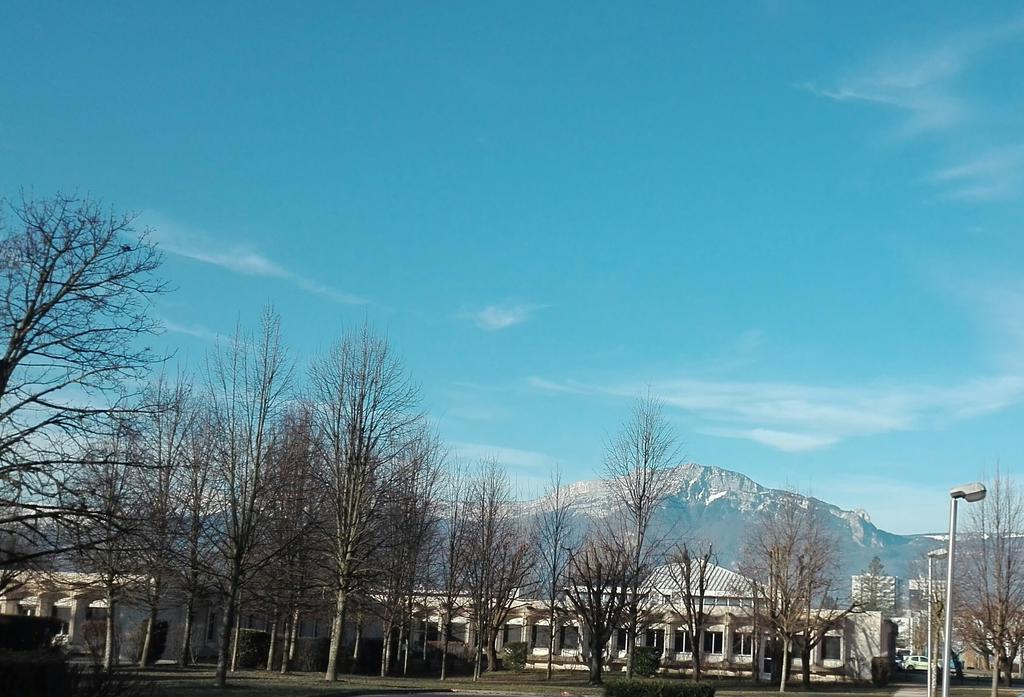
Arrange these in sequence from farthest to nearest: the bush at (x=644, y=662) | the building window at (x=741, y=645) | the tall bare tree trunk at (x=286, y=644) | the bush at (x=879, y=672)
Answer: the building window at (x=741, y=645)
the bush at (x=879, y=672)
the bush at (x=644, y=662)
the tall bare tree trunk at (x=286, y=644)

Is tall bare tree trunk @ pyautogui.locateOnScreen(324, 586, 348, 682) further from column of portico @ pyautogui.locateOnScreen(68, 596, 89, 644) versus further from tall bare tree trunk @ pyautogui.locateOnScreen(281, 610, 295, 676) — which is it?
column of portico @ pyautogui.locateOnScreen(68, 596, 89, 644)

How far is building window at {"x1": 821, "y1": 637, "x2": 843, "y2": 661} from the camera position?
236 ft

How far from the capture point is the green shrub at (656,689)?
29.7 m

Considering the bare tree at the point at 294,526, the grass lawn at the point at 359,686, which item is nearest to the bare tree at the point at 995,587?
the grass lawn at the point at 359,686

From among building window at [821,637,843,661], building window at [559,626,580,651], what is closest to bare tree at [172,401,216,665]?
building window at [559,626,580,651]

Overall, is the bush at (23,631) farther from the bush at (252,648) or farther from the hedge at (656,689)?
the hedge at (656,689)

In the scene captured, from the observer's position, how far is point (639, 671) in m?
59.0

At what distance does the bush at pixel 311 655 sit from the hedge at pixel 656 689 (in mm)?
26420

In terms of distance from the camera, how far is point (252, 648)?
54.0 metres

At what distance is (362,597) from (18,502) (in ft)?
99.4

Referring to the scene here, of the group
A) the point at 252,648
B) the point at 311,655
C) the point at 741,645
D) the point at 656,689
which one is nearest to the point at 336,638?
the point at 311,655

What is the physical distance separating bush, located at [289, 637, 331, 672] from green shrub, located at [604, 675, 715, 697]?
86.7 ft

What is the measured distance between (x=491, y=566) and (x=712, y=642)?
878 inches

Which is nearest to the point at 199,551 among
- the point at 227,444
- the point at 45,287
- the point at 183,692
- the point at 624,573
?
the point at 227,444
